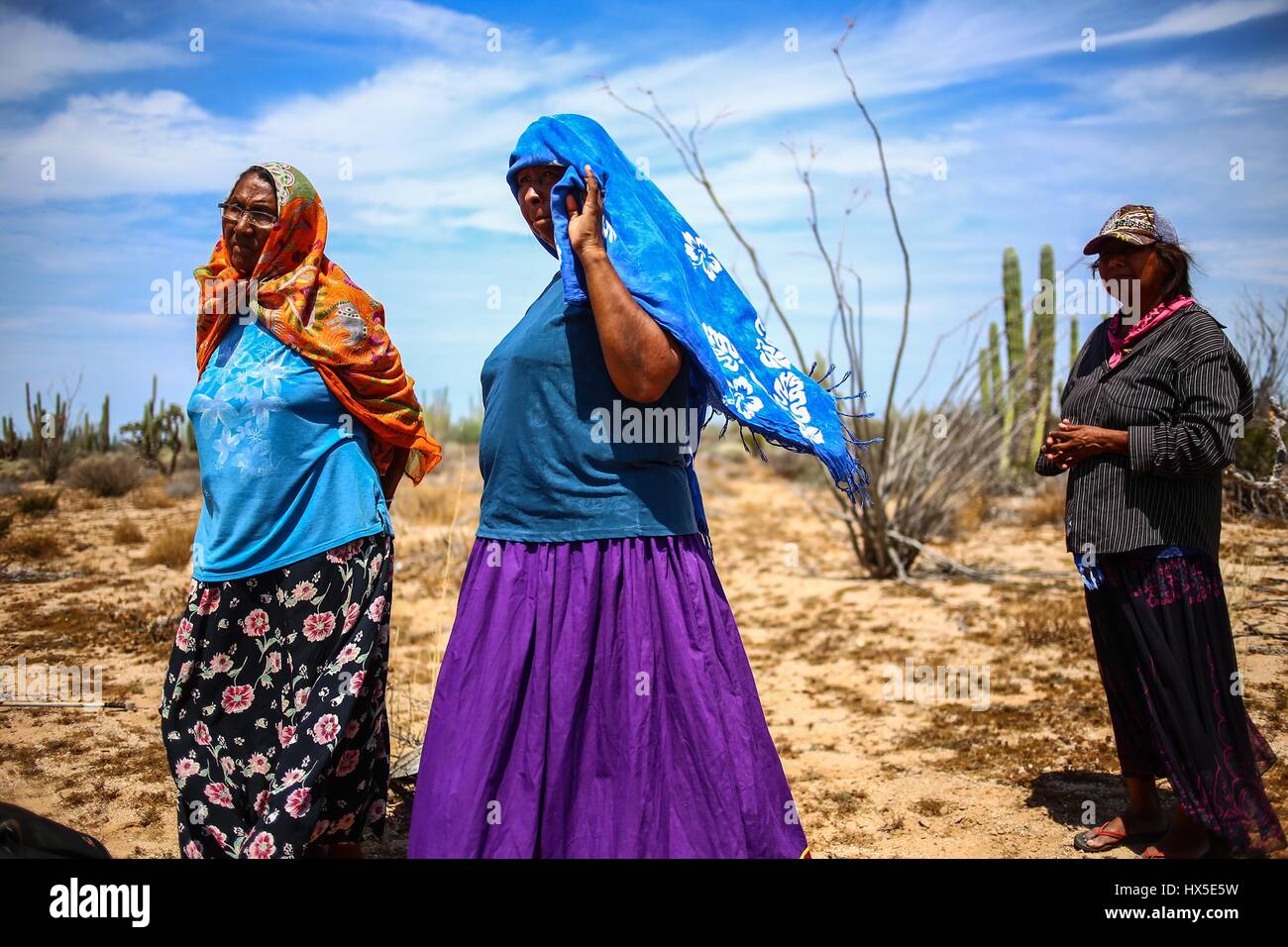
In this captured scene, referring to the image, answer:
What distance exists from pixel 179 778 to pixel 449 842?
120 centimetres

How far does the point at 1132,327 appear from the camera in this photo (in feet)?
11.0

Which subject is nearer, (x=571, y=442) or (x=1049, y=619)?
(x=571, y=442)

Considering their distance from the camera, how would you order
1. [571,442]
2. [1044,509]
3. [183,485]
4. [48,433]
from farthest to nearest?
[183,485] < [1044,509] < [48,433] < [571,442]

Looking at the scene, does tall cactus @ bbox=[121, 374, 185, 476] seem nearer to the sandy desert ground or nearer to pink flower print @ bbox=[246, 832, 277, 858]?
the sandy desert ground

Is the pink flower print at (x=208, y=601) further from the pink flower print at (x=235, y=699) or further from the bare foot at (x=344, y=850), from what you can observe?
the bare foot at (x=344, y=850)

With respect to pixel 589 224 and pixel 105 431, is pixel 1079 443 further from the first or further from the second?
pixel 105 431

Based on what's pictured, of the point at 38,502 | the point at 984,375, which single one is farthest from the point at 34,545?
the point at 984,375

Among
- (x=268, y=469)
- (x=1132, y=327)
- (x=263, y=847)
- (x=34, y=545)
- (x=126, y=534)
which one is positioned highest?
(x=1132, y=327)

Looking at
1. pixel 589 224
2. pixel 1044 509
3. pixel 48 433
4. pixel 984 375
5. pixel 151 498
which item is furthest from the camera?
pixel 1044 509

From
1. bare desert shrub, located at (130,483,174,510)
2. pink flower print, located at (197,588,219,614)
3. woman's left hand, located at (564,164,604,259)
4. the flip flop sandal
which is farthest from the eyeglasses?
bare desert shrub, located at (130,483,174,510)

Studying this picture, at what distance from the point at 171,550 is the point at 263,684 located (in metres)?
5.61
